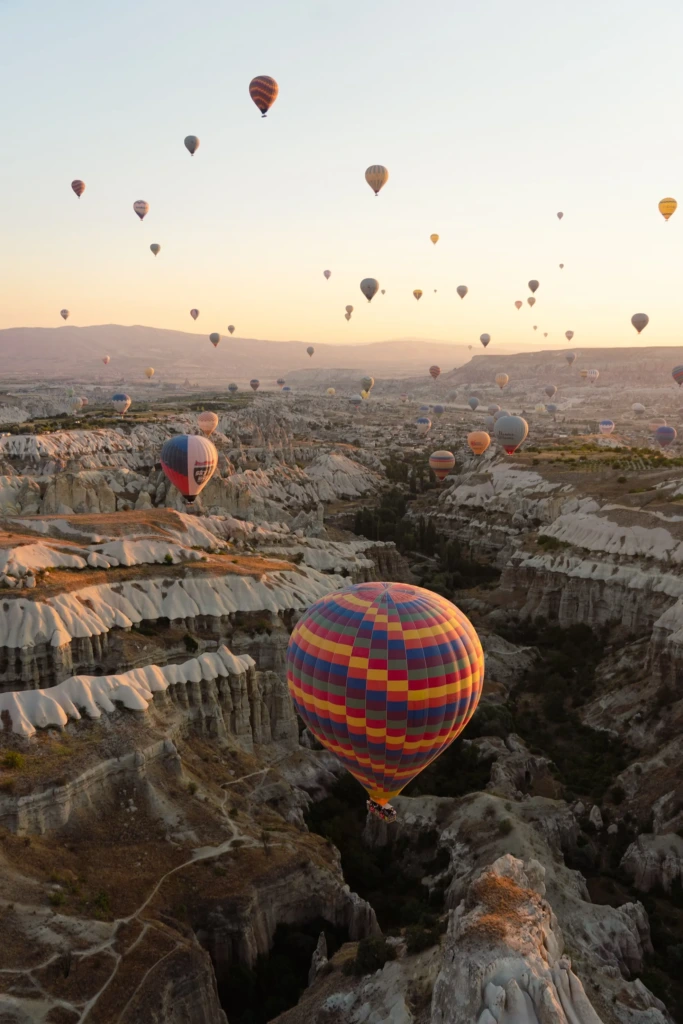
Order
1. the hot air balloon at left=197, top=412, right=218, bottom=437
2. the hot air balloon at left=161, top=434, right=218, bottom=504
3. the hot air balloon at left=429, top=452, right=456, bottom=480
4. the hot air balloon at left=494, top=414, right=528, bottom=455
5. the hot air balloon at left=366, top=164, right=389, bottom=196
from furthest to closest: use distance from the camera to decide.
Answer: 1. the hot air balloon at left=197, top=412, right=218, bottom=437
2. the hot air balloon at left=429, top=452, right=456, bottom=480
3. the hot air balloon at left=494, top=414, right=528, bottom=455
4. the hot air balloon at left=366, top=164, right=389, bottom=196
5. the hot air balloon at left=161, top=434, right=218, bottom=504

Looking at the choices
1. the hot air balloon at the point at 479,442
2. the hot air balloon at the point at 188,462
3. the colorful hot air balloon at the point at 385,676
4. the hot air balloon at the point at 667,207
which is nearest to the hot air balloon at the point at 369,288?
the hot air balloon at the point at 479,442

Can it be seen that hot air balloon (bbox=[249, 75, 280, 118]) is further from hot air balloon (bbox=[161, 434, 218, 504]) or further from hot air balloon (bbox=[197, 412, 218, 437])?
hot air balloon (bbox=[197, 412, 218, 437])

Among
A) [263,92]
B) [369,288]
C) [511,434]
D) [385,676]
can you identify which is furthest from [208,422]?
[385,676]

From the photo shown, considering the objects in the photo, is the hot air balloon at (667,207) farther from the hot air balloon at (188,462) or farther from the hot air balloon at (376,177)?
the hot air balloon at (188,462)

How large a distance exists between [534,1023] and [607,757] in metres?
22.2

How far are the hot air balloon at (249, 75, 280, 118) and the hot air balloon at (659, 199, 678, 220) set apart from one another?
37398mm

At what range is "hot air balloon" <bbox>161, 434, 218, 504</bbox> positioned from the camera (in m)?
56.4

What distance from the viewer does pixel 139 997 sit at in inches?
775

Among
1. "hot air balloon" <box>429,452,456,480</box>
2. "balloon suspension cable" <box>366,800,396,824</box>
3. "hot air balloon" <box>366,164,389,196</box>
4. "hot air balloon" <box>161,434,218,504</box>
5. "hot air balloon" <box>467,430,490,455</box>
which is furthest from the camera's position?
"hot air balloon" <box>467,430,490,455</box>

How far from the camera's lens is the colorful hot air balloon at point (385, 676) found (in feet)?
80.3

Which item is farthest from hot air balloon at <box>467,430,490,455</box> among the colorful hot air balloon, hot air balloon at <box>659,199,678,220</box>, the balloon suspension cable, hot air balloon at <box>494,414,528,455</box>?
the balloon suspension cable

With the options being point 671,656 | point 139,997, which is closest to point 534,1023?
point 139,997

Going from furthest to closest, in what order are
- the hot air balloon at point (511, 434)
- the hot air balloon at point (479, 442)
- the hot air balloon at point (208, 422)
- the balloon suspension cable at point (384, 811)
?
the hot air balloon at point (208, 422), the hot air balloon at point (479, 442), the hot air balloon at point (511, 434), the balloon suspension cable at point (384, 811)

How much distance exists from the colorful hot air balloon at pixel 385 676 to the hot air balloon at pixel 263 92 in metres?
49.6
